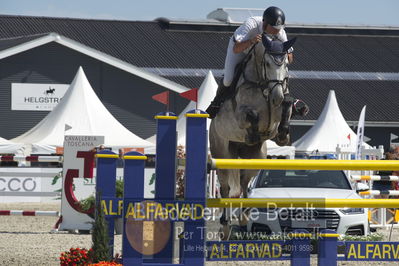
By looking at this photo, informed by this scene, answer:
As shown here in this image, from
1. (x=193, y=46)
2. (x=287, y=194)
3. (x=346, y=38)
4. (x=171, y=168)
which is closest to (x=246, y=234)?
(x=287, y=194)

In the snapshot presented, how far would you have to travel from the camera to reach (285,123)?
6859 millimetres

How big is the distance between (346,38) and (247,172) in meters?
28.7

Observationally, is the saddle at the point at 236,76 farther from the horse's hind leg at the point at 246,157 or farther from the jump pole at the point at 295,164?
the jump pole at the point at 295,164

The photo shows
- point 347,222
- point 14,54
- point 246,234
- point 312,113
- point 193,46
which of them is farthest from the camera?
point 193,46

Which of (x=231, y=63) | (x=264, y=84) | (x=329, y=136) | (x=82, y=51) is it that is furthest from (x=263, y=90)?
(x=82, y=51)

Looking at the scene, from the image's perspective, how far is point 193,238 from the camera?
5367 millimetres

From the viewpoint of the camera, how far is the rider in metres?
6.82

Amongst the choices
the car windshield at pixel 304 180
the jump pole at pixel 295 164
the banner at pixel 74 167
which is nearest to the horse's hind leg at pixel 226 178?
the car windshield at pixel 304 180

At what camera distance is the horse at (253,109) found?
6664 millimetres

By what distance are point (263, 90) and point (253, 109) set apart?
0.61ft

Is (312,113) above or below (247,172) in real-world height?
above

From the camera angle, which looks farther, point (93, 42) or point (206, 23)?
point (206, 23)

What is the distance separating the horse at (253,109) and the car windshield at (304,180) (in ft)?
6.90

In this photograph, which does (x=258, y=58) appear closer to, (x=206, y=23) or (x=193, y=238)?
(x=193, y=238)
